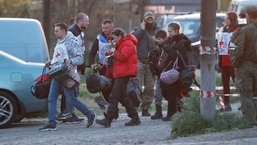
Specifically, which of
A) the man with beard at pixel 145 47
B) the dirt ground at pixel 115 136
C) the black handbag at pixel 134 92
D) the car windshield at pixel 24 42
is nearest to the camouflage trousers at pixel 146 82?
the man with beard at pixel 145 47

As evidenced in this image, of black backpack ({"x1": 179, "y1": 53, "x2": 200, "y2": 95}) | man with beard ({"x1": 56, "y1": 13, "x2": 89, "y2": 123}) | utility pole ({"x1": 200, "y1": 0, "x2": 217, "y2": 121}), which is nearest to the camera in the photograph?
utility pole ({"x1": 200, "y1": 0, "x2": 217, "y2": 121})

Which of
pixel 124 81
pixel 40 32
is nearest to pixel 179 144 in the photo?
pixel 124 81

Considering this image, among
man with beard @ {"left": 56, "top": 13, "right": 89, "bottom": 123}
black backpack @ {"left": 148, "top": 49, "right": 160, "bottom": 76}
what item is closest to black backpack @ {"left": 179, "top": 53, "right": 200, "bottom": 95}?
black backpack @ {"left": 148, "top": 49, "right": 160, "bottom": 76}

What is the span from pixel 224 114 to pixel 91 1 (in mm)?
21164

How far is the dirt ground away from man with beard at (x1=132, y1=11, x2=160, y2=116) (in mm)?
1016

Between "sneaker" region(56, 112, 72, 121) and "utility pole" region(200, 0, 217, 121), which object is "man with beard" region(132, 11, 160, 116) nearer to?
"sneaker" region(56, 112, 72, 121)

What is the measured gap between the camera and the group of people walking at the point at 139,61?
37.8 ft

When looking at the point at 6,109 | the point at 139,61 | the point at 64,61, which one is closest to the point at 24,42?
the point at 139,61

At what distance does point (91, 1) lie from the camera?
32.2 metres

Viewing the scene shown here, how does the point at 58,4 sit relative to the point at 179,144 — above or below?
above

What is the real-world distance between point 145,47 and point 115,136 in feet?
11.7

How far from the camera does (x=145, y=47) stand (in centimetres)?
1523

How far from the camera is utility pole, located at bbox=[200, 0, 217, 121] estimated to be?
447 inches

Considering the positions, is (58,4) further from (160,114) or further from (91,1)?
(160,114)
